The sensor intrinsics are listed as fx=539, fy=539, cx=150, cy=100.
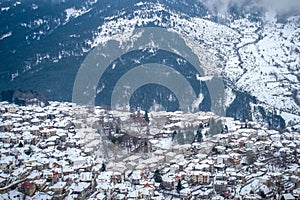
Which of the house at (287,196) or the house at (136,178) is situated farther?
the house at (136,178)

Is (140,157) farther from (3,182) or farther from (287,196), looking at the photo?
(287,196)

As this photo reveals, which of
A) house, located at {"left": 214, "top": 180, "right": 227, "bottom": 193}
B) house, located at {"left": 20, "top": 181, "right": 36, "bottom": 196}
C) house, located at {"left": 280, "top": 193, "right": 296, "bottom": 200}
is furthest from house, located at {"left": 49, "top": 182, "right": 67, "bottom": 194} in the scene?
house, located at {"left": 280, "top": 193, "right": 296, "bottom": 200}

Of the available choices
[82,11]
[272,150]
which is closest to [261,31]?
[82,11]

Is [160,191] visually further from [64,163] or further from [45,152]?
[45,152]

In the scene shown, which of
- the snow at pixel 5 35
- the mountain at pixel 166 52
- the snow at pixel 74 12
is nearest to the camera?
the mountain at pixel 166 52

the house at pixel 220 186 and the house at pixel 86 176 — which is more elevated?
the house at pixel 86 176

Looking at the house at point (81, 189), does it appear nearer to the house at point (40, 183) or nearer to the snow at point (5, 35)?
the house at point (40, 183)

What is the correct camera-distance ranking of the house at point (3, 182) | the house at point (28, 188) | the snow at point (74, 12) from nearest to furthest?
the house at point (28, 188) < the house at point (3, 182) < the snow at point (74, 12)

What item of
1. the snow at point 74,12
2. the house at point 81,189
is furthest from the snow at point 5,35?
the house at point 81,189
